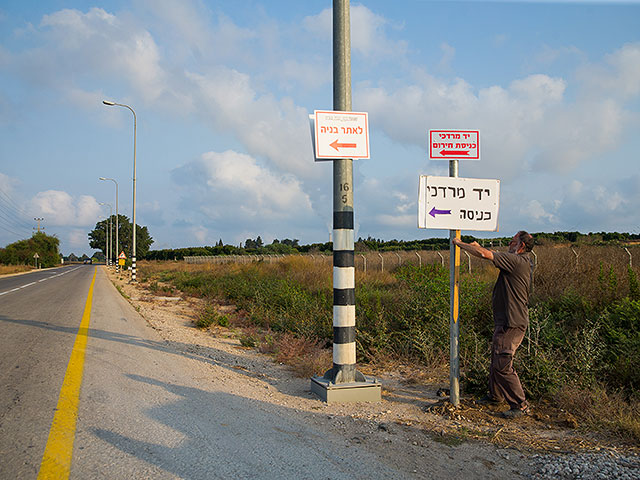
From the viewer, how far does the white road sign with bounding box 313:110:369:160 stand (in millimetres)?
5703

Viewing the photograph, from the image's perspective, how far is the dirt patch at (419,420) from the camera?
13.5 feet

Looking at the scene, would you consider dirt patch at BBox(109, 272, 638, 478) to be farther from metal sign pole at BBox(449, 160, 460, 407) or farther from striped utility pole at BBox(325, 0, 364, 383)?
striped utility pole at BBox(325, 0, 364, 383)

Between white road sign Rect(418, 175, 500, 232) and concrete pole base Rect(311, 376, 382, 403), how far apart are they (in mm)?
1984

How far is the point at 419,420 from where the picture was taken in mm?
4938

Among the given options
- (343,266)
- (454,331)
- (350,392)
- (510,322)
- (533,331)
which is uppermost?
(343,266)

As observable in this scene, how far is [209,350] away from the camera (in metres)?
8.65

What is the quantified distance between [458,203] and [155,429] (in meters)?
3.75

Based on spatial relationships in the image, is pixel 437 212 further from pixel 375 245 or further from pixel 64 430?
pixel 375 245

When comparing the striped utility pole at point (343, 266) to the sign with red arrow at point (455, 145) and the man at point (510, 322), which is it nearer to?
the sign with red arrow at point (455, 145)

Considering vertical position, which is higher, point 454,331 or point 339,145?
point 339,145

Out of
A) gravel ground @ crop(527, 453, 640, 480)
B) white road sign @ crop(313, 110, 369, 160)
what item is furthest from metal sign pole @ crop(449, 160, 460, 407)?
gravel ground @ crop(527, 453, 640, 480)

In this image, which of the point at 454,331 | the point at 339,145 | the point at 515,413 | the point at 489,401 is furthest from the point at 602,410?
the point at 339,145

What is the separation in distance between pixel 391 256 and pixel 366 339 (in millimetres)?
19745

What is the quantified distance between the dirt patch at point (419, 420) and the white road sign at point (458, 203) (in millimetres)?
1983
